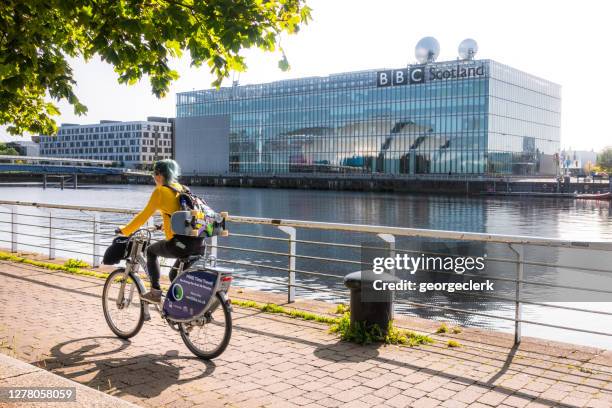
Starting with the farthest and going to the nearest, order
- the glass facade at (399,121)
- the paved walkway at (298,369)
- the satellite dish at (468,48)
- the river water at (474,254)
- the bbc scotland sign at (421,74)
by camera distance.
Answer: the satellite dish at (468,48), the glass facade at (399,121), the bbc scotland sign at (421,74), the river water at (474,254), the paved walkway at (298,369)

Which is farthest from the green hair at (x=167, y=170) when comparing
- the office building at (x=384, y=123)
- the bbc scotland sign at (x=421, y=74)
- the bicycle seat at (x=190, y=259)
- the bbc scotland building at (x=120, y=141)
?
the bbc scotland building at (x=120, y=141)

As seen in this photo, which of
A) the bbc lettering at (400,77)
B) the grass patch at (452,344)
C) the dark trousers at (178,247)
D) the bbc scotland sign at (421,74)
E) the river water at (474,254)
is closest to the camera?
the dark trousers at (178,247)

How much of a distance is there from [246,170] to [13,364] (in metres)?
123

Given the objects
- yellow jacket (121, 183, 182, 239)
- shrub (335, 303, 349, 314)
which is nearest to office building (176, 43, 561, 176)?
shrub (335, 303, 349, 314)

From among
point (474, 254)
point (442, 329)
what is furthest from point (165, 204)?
point (474, 254)

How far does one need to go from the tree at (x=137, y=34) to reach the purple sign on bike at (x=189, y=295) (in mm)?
2454

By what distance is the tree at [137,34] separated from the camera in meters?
6.42

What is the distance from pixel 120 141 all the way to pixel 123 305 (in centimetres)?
18027

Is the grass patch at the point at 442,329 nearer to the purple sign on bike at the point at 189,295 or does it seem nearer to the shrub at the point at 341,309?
the shrub at the point at 341,309

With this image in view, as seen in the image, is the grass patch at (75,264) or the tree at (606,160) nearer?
the grass patch at (75,264)

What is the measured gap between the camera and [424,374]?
568 centimetres

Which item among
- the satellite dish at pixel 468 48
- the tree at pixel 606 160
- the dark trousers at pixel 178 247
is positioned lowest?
the dark trousers at pixel 178 247

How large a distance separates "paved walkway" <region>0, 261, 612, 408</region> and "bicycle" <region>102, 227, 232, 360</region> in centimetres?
19

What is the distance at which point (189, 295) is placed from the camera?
6117 mm
